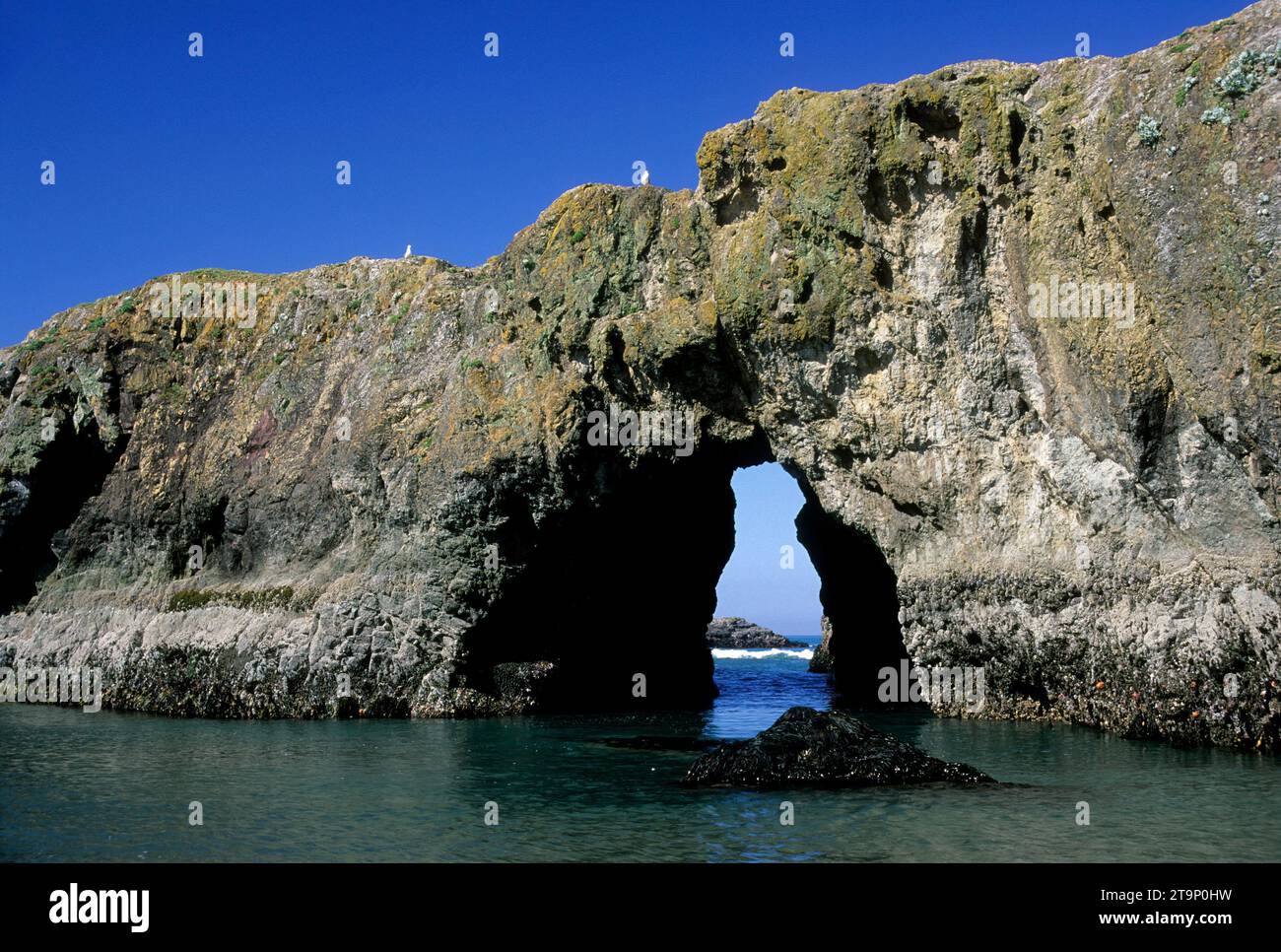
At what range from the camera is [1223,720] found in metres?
19.8

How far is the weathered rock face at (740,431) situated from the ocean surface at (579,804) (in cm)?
378

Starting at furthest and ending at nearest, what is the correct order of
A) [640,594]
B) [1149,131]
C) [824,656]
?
[824,656] → [640,594] → [1149,131]

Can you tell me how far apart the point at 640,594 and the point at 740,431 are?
29.9 ft

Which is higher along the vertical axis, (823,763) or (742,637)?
(823,763)

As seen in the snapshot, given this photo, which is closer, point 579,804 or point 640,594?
point 579,804

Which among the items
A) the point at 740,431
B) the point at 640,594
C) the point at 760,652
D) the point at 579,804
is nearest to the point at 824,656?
the point at 640,594

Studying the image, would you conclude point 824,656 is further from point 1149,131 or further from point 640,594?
point 1149,131

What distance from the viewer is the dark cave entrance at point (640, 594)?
3108cm

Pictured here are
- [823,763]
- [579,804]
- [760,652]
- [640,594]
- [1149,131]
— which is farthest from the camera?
[760,652]

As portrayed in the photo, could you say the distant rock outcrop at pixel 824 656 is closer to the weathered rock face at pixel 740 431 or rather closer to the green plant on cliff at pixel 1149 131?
the weathered rock face at pixel 740 431

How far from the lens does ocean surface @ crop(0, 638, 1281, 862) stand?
12.6 metres

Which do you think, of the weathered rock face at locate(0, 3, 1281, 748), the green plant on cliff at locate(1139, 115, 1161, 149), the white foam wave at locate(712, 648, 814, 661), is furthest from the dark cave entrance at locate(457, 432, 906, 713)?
the white foam wave at locate(712, 648, 814, 661)

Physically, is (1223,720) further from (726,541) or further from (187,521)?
(187,521)

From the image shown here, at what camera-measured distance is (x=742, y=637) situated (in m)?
122
